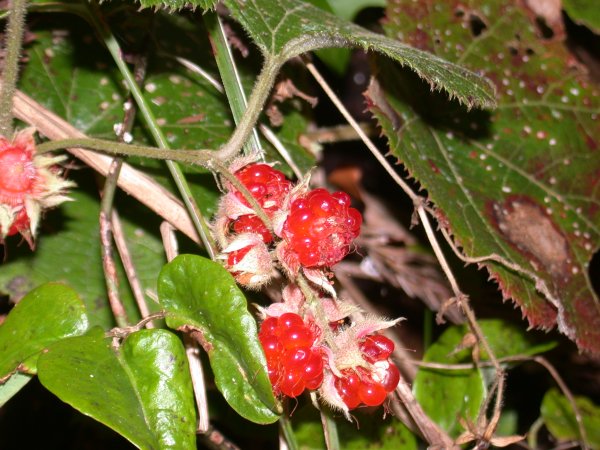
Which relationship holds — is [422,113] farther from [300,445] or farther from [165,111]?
[300,445]

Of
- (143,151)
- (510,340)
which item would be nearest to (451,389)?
(510,340)

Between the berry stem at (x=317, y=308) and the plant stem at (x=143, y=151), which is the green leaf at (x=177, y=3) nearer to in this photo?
the plant stem at (x=143, y=151)

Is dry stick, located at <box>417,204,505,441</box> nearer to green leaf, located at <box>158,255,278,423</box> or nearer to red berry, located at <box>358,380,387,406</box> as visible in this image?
red berry, located at <box>358,380,387,406</box>

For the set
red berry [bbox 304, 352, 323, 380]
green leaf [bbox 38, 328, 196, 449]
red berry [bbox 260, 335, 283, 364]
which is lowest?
green leaf [bbox 38, 328, 196, 449]

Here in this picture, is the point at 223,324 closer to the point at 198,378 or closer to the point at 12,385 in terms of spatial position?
the point at 198,378

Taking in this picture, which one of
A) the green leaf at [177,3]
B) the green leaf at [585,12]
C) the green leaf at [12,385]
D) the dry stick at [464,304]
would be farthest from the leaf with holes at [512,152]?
the green leaf at [12,385]

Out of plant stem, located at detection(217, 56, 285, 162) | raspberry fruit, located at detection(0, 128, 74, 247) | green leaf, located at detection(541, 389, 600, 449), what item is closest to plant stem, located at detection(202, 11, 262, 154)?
plant stem, located at detection(217, 56, 285, 162)

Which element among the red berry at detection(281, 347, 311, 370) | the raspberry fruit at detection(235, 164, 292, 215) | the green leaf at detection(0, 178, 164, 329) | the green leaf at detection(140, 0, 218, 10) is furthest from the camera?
the green leaf at detection(0, 178, 164, 329)

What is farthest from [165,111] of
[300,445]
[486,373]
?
[486,373]
